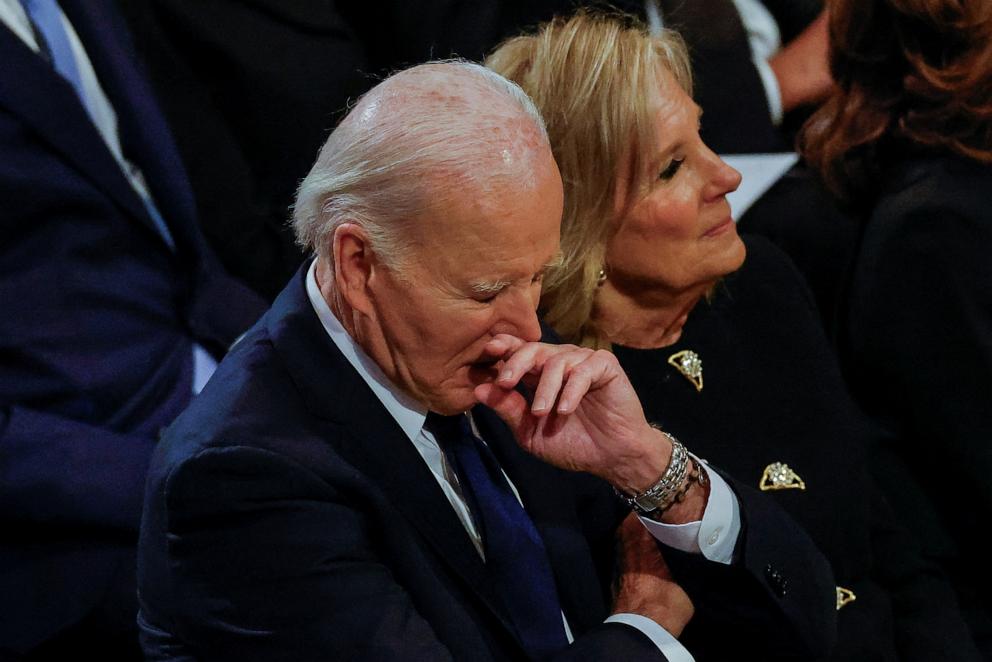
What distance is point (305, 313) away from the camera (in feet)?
4.29

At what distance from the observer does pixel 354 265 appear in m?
1.25

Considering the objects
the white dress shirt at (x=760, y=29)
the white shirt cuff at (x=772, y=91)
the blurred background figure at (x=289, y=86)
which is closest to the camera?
the blurred background figure at (x=289, y=86)

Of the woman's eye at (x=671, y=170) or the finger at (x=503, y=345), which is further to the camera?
the woman's eye at (x=671, y=170)

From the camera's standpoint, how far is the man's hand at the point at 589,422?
4.29 ft

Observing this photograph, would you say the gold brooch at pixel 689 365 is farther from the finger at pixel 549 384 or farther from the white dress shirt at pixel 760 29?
the white dress shirt at pixel 760 29

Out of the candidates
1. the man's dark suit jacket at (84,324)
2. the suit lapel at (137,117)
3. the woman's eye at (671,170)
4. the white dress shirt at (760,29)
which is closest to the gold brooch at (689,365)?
the woman's eye at (671,170)

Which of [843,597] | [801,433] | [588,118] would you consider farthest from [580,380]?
[843,597]

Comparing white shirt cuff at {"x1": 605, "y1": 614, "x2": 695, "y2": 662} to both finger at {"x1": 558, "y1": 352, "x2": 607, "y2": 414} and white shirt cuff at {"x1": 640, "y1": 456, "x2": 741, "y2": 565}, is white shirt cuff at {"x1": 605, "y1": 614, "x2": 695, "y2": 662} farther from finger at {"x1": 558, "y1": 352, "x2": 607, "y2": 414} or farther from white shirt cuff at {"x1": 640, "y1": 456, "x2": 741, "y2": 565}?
finger at {"x1": 558, "y1": 352, "x2": 607, "y2": 414}

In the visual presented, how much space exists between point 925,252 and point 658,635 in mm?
851

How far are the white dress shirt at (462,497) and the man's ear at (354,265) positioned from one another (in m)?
0.06

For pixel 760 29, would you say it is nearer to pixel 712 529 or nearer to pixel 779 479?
pixel 779 479

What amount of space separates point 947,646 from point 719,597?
1.70 feet

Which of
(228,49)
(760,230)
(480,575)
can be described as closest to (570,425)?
(480,575)

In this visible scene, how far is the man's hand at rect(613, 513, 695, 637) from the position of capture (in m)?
1.46
